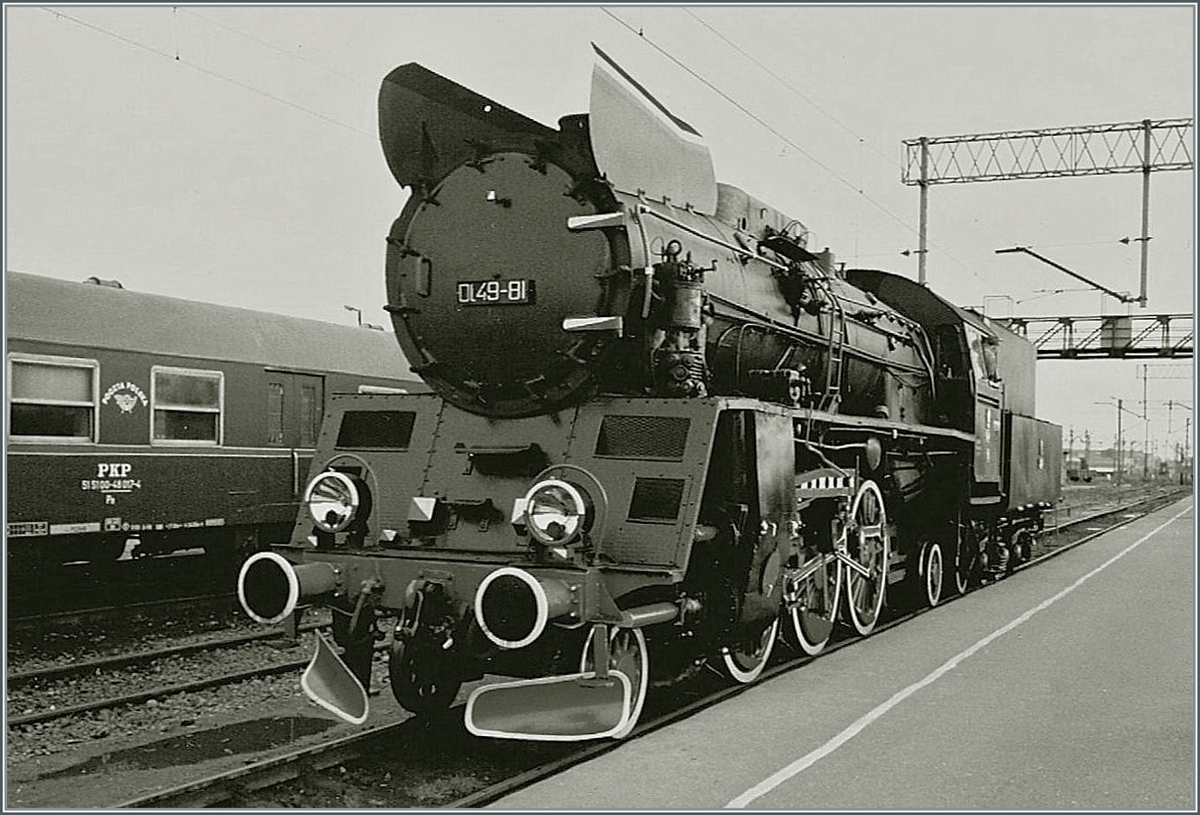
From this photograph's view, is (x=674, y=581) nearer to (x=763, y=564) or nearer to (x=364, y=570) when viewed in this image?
(x=763, y=564)

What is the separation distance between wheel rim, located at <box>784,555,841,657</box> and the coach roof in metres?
7.49

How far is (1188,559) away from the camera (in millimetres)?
18438

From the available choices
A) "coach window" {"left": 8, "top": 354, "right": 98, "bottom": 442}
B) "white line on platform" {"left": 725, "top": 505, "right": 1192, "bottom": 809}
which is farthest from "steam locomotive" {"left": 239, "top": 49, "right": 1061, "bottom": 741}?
"coach window" {"left": 8, "top": 354, "right": 98, "bottom": 442}

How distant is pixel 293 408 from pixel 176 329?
6.30 ft

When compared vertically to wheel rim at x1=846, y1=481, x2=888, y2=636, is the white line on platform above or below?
below

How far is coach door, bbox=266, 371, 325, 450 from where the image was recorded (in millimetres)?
13734

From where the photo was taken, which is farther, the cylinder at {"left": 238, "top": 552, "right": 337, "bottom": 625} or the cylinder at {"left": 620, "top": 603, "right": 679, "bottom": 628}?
the cylinder at {"left": 238, "top": 552, "right": 337, "bottom": 625}

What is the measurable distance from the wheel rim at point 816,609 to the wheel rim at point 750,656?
1.29 ft

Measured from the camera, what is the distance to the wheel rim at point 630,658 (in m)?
6.07

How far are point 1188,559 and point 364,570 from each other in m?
16.2

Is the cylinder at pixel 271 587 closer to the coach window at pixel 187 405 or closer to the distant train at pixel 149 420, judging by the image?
the distant train at pixel 149 420

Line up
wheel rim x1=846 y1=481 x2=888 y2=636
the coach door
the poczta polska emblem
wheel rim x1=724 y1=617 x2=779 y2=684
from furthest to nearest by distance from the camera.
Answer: the coach door
the poczta polska emblem
wheel rim x1=846 y1=481 x2=888 y2=636
wheel rim x1=724 y1=617 x2=779 y2=684

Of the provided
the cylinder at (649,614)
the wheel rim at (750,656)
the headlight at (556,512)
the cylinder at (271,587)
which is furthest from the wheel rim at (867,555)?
the cylinder at (271,587)

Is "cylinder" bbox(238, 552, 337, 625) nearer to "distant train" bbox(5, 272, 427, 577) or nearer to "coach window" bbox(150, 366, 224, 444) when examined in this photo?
"distant train" bbox(5, 272, 427, 577)
